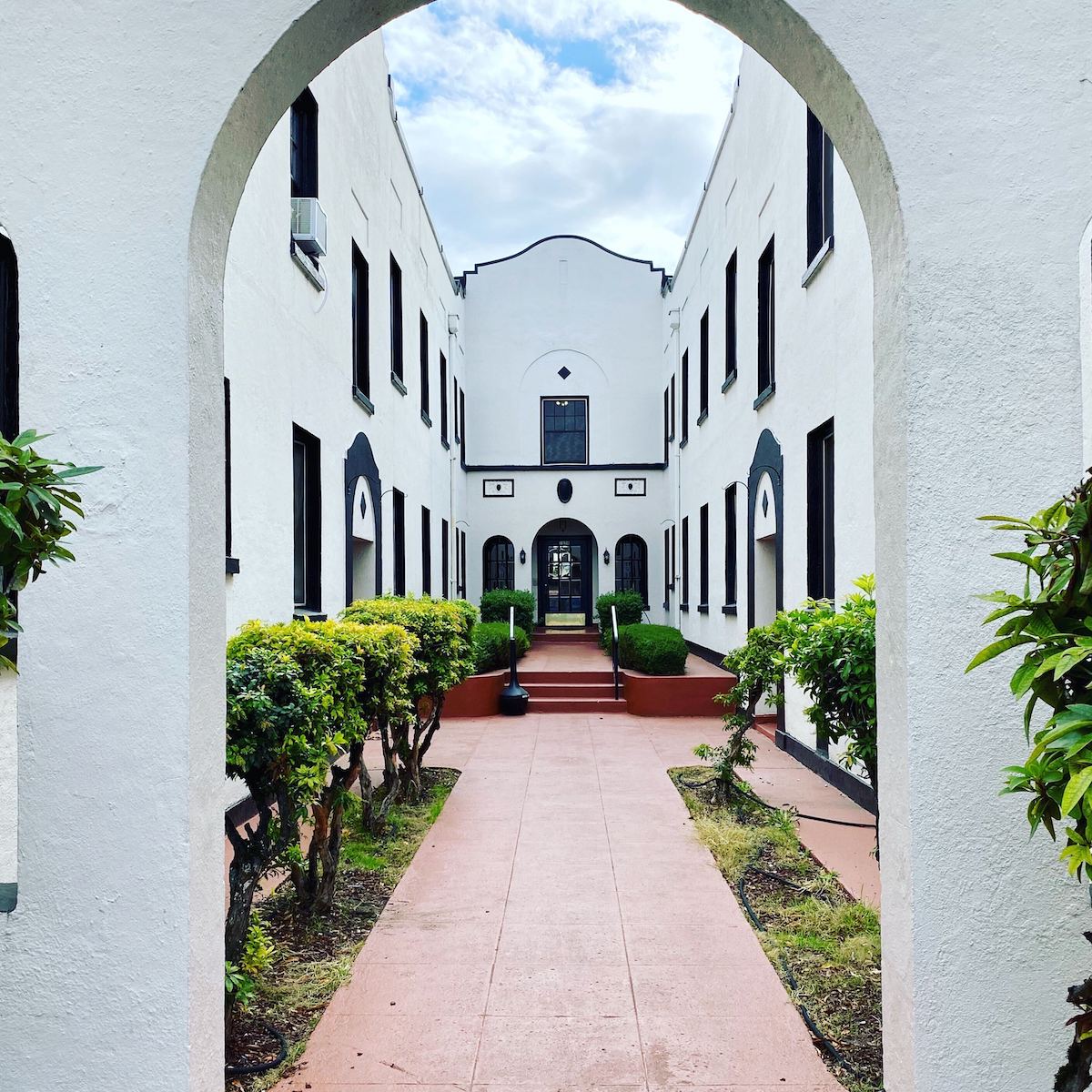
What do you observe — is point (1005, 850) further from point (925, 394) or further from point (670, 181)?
point (670, 181)

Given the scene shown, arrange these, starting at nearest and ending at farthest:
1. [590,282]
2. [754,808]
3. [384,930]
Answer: [384,930] < [754,808] < [590,282]

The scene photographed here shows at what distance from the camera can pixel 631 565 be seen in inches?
768

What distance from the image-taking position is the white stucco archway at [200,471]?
2.19 metres

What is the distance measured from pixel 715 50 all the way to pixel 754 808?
30.7ft

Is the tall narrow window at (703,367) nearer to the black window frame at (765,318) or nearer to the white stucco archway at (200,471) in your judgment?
the black window frame at (765,318)

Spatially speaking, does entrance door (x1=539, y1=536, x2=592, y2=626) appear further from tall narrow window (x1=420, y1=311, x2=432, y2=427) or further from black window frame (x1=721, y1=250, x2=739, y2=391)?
black window frame (x1=721, y1=250, x2=739, y2=391)

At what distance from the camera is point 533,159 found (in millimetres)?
35219

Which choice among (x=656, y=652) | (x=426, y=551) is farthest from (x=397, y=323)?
(x=656, y=652)

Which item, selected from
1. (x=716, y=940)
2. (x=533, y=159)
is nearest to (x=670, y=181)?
(x=533, y=159)

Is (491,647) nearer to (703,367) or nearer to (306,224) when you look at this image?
(703,367)

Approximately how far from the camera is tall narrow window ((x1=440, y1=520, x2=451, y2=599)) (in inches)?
619

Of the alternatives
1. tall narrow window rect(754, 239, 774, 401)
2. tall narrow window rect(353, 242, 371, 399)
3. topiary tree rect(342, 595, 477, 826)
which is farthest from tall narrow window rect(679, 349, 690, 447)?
topiary tree rect(342, 595, 477, 826)

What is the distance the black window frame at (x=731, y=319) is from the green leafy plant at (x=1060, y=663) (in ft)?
32.5

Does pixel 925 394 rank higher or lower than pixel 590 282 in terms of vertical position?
lower
